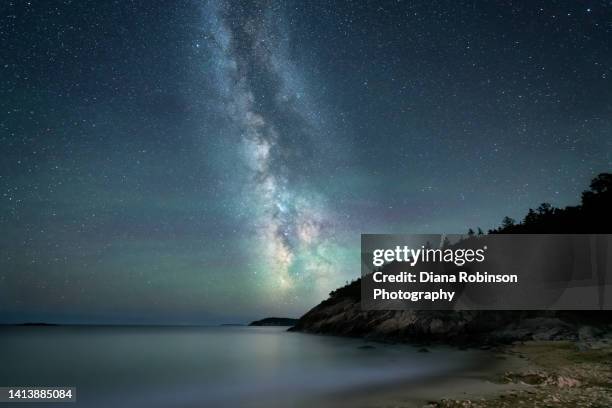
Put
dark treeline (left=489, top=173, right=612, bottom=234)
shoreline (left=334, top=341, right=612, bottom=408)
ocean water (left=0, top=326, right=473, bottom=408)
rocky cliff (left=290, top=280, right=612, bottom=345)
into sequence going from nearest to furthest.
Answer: shoreline (left=334, top=341, right=612, bottom=408)
ocean water (left=0, top=326, right=473, bottom=408)
rocky cliff (left=290, top=280, right=612, bottom=345)
dark treeline (left=489, top=173, right=612, bottom=234)

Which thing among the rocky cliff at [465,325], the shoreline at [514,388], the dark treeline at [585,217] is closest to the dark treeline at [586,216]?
the dark treeline at [585,217]

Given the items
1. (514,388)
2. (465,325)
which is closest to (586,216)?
(465,325)

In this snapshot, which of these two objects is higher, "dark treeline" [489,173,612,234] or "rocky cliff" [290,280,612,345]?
"dark treeline" [489,173,612,234]

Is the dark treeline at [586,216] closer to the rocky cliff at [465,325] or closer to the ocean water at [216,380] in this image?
the rocky cliff at [465,325]

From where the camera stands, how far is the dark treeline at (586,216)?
51334 mm

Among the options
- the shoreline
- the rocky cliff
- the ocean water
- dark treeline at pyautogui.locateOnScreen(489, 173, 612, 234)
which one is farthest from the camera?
dark treeline at pyautogui.locateOnScreen(489, 173, 612, 234)

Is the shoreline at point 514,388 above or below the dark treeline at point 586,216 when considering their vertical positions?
below

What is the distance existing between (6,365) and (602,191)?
277 feet

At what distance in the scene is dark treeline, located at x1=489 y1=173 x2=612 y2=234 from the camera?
51334 mm

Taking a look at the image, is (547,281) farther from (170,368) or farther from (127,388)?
(127,388)

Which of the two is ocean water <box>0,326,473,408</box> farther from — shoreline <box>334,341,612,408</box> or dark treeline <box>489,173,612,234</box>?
dark treeline <box>489,173,612,234</box>

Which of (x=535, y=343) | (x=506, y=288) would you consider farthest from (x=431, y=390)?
(x=506, y=288)

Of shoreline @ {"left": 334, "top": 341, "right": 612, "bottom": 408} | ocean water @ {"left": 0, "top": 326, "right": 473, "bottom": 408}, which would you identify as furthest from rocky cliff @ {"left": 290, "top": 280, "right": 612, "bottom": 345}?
ocean water @ {"left": 0, "top": 326, "right": 473, "bottom": 408}

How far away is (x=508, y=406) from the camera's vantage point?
42.3 feet
